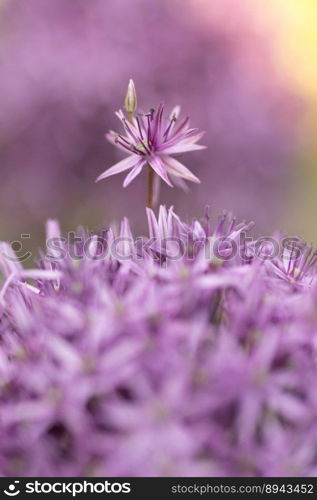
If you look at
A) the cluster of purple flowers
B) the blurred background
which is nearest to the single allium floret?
the cluster of purple flowers

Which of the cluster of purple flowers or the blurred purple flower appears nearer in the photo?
the cluster of purple flowers

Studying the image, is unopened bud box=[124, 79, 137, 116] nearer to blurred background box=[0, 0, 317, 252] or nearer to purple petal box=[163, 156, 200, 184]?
purple petal box=[163, 156, 200, 184]

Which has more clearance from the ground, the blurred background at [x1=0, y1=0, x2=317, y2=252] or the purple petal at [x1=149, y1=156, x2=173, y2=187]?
the blurred background at [x1=0, y1=0, x2=317, y2=252]

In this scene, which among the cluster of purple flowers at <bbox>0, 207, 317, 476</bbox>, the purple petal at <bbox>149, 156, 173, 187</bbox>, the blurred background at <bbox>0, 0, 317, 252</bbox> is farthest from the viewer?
the blurred background at <bbox>0, 0, 317, 252</bbox>

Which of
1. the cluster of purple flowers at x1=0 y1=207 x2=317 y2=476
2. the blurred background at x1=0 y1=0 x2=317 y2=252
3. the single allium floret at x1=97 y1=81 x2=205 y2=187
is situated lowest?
the cluster of purple flowers at x1=0 y1=207 x2=317 y2=476

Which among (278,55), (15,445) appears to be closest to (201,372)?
(15,445)

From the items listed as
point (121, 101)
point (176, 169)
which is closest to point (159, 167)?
point (176, 169)
